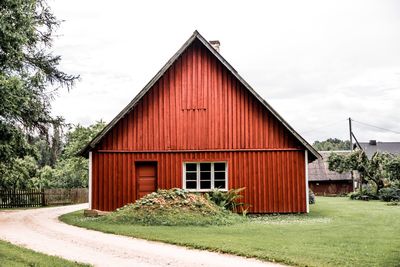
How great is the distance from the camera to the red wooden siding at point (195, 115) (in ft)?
73.0

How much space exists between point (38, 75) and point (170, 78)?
19.4 ft

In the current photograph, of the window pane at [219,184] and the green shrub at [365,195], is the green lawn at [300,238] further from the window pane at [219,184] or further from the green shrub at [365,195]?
the green shrub at [365,195]

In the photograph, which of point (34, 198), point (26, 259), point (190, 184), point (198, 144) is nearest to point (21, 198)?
point (34, 198)

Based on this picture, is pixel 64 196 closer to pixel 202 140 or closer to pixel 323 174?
pixel 202 140

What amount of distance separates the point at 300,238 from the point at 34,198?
81.9 feet

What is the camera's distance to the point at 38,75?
1992cm

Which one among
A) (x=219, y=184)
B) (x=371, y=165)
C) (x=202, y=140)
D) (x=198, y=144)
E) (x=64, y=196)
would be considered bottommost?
(x=64, y=196)

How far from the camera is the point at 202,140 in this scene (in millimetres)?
22391

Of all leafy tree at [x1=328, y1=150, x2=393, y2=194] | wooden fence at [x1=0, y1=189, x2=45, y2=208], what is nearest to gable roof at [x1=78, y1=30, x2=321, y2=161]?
wooden fence at [x1=0, y1=189, x2=45, y2=208]

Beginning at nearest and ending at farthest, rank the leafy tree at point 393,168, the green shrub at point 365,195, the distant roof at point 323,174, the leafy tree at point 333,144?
1. the green shrub at point 365,195
2. the leafy tree at point 393,168
3. the distant roof at point 323,174
4. the leafy tree at point 333,144

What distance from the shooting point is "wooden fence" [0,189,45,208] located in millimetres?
32438

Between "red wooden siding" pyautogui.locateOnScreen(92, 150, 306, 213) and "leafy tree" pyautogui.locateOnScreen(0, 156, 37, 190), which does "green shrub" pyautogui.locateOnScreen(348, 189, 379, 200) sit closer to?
"red wooden siding" pyautogui.locateOnScreen(92, 150, 306, 213)

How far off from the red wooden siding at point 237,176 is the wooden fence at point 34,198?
1298 centimetres

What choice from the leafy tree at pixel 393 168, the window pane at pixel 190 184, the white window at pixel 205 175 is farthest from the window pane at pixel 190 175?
the leafy tree at pixel 393 168
